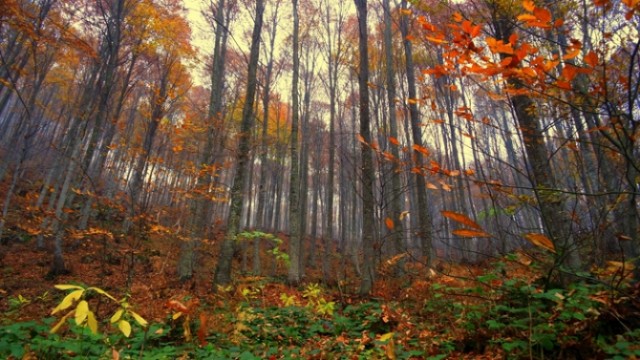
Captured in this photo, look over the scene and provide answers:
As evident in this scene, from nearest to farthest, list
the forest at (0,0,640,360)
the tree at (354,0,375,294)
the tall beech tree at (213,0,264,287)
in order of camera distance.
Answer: the forest at (0,0,640,360)
the tree at (354,0,375,294)
the tall beech tree at (213,0,264,287)

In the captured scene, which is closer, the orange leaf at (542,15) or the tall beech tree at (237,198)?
the orange leaf at (542,15)

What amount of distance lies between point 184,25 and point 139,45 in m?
2.95

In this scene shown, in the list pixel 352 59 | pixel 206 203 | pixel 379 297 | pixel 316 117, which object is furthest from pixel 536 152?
pixel 316 117

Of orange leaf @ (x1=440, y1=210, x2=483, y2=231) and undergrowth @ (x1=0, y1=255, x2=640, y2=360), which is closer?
orange leaf @ (x1=440, y1=210, x2=483, y2=231)

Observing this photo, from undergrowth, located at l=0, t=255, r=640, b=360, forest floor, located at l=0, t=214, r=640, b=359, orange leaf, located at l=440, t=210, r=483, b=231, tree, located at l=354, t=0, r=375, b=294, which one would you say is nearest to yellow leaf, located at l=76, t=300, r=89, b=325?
forest floor, located at l=0, t=214, r=640, b=359

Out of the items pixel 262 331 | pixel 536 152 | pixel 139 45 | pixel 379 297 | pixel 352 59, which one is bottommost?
pixel 262 331

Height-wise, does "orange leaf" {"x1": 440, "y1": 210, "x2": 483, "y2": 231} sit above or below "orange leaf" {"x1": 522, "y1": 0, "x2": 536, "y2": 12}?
below

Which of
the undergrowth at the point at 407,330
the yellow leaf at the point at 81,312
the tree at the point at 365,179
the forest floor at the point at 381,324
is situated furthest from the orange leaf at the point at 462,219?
the tree at the point at 365,179

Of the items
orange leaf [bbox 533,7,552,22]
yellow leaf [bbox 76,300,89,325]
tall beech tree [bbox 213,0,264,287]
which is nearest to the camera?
yellow leaf [bbox 76,300,89,325]

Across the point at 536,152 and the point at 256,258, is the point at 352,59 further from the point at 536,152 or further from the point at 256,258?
the point at 536,152

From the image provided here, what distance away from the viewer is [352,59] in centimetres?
1357

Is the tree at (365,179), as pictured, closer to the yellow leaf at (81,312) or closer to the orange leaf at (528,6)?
the orange leaf at (528,6)

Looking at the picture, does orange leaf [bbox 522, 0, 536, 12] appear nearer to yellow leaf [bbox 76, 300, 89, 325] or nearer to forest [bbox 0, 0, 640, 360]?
forest [bbox 0, 0, 640, 360]

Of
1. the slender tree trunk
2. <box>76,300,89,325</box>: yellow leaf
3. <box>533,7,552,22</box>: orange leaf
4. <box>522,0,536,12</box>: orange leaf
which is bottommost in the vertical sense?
<box>76,300,89,325</box>: yellow leaf
